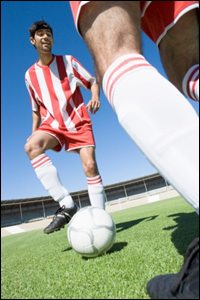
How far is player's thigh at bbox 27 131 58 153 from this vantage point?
3.07 metres

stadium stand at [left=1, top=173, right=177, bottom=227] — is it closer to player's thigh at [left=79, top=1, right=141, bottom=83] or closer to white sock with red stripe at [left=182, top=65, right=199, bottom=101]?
white sock with red stripe at [left=182, top=65, right=199, bottom=101]

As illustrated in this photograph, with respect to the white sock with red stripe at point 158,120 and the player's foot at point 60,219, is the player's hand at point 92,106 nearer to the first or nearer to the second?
the player's foot at point 60,219

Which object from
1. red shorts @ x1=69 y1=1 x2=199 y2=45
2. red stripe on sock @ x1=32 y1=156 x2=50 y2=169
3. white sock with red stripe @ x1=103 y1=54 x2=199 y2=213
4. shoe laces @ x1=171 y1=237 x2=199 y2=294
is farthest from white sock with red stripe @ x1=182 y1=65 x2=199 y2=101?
red stripe on sock @ x1=32 y1=156 x2=50 y2=169

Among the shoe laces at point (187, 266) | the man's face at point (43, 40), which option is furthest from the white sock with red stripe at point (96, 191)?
the shoe laces at point (187, 266)

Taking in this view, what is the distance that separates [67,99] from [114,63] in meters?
2.78

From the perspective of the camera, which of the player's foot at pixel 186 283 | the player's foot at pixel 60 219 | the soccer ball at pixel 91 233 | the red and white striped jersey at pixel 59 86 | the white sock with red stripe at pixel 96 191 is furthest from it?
the red and white striped jersey at pixel 59 86

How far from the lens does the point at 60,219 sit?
2.64 meters

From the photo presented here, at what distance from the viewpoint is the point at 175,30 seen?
120 centimetres

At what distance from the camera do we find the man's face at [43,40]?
336cm

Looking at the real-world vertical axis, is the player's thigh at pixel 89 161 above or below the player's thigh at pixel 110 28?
below

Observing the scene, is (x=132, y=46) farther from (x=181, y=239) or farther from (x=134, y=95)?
(x=181, y=239)

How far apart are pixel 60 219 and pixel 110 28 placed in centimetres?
221

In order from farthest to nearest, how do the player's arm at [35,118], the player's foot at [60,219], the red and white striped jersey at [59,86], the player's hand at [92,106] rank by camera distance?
the player's arm at [35,118] < the red and white striped jersey at [59,86] < the player's hand at [92,106] < the player's foot at [60,219]

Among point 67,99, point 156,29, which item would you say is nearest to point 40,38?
point 67,99
